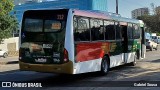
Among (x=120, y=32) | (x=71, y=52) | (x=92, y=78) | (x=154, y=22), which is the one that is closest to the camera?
(x=71, y=52)

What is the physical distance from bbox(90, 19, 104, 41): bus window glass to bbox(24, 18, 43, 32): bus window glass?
2351 millimetres

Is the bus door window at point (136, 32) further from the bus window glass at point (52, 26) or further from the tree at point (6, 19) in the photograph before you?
the tree at point (6, 19)

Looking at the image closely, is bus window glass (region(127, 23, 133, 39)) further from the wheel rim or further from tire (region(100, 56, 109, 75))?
the wheel rim

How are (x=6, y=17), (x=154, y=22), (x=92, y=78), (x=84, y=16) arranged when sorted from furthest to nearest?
(x=154, y=22), (x=6, y=17), (x=92, y=78), (x=84, y=16)

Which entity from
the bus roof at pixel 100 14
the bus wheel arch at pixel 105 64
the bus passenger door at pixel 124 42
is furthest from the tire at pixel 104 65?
the bus passenger door at pixel 124 42

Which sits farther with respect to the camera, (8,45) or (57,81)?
(8,45)

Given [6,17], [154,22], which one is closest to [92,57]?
[6,17]

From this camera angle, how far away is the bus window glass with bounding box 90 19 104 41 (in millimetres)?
14367

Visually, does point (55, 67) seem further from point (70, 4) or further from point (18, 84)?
point (70, 4)

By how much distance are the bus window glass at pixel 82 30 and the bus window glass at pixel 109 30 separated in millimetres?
2150

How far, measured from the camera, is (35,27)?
42.8 ft

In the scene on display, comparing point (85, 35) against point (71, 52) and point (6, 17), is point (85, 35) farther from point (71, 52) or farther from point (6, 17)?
point (6, 17)

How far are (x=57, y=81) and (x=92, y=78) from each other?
172cm

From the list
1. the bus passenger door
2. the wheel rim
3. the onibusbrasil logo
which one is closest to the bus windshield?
the onibusbrasil logo
